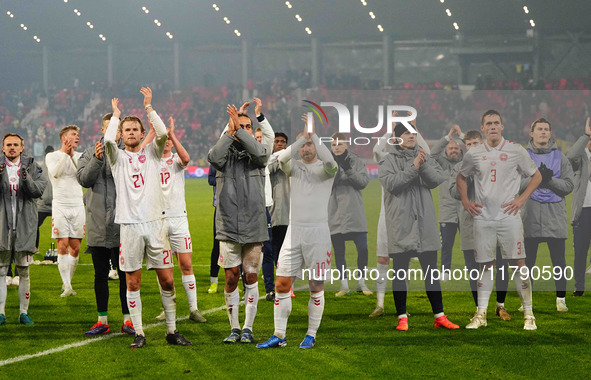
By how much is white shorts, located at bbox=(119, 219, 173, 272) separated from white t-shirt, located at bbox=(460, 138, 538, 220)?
3.35 meters

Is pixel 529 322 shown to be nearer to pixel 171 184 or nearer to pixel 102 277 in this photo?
pixel 171 184

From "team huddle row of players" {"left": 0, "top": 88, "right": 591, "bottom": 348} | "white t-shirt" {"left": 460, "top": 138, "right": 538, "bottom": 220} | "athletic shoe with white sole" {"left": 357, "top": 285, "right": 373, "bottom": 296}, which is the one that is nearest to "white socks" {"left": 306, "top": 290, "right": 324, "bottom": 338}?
"team huddle row of players" {"left": 0, "top": 88, "right": 591, "bottom": 348}

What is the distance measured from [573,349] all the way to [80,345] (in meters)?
4.68

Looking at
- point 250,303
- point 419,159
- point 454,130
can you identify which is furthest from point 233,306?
point 454,130

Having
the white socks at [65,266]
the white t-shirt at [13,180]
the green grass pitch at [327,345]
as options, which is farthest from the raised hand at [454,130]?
the white socks at [65,266]

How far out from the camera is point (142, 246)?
7.66 meters

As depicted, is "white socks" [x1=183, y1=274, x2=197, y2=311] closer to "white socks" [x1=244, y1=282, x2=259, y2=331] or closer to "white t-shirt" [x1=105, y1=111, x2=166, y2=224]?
"white socks" [x1=244, y1=282, x2=259, y2=331]

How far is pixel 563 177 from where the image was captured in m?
9.57

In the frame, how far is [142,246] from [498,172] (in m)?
3.79

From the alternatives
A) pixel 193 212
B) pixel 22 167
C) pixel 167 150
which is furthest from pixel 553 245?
pixel 193 212

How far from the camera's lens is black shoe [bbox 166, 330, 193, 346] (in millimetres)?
7828

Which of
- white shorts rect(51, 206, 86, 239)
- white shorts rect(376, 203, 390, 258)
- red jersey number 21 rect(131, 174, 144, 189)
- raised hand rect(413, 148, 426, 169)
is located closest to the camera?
red jersey number 21 rect(131, 174, 144, 189)

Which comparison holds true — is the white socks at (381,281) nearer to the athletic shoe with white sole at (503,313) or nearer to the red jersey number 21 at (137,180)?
the athletic shoe with white sole at (503,313)

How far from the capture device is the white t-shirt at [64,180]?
10922 millimetres
